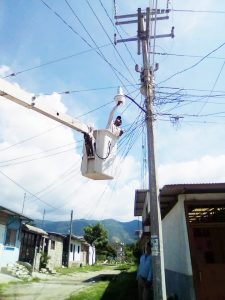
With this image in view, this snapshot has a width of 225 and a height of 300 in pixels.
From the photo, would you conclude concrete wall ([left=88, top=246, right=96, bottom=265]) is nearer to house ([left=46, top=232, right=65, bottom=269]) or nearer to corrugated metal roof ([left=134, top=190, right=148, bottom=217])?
house ([left=46, top=232, right=65, bottom=269])

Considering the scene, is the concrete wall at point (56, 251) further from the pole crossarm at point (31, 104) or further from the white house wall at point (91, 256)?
the pole crossarm at point (31, 104)

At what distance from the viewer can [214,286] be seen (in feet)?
27.0

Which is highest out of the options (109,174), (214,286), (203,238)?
(109,174)

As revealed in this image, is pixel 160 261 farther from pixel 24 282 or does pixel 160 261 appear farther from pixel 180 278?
pixel 24 282

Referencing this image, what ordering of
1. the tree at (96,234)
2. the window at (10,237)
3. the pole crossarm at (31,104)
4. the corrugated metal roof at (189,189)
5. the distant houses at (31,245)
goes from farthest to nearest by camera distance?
the tree at (96,234) < the window at (10,237) < the distant houses at (31,245) < the corrugated metal roof at (189,189) < the pole crossarm at (31,104)

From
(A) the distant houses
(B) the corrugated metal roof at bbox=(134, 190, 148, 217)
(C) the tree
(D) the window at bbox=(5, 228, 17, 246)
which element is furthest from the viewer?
(C) the tree

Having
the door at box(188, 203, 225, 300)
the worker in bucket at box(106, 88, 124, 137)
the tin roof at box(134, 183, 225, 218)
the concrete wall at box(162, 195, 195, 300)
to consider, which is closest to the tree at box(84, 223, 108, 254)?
the concrete wall at box(162, 195, 195, 300)

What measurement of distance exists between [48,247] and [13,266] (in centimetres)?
1360

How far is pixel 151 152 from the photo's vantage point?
890 cm

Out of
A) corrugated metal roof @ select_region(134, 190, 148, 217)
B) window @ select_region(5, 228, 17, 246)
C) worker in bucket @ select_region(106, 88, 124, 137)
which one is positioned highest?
corrugated metal roof @ select_region(134, 190, 148, 217)

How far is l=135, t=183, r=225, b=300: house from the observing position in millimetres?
8266

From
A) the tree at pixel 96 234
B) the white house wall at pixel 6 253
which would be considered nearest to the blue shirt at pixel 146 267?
the white house wall at pixel 6 253

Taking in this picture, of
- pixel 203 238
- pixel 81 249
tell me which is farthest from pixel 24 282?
pixel 81 249

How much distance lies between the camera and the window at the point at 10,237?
23366 mm
